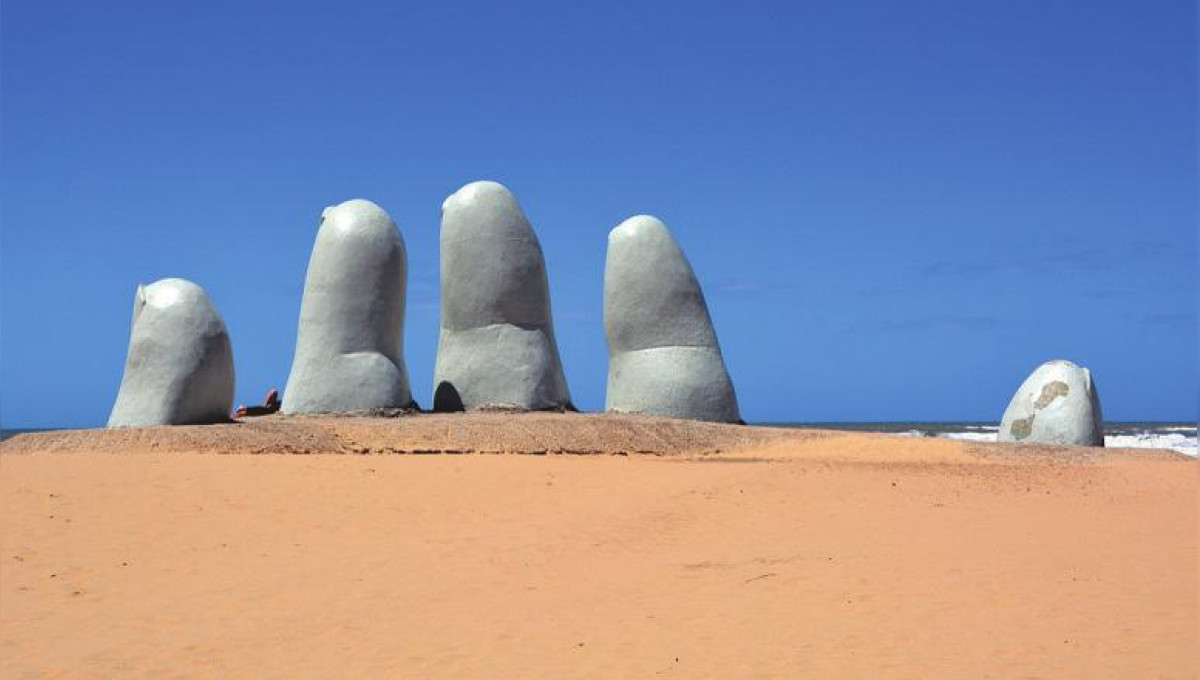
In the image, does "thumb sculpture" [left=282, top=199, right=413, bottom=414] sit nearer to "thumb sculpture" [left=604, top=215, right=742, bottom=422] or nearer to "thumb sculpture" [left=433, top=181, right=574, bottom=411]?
"thumb sculpture" [left=433, top=181, right=574, bottom=411]

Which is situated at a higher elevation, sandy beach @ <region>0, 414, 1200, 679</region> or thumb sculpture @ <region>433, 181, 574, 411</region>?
thumb sculpture @ <region>433, 181, 574, 411</region>

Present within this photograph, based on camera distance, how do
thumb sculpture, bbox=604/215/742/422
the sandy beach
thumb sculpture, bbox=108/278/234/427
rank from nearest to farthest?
the sandy beach < thumb sculpture, bbox=108/278/234/427 < thumb sculpture, bbox=604/215/742/422

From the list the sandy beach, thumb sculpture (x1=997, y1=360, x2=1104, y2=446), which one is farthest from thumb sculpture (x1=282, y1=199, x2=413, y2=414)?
thumb sculpture (x1=997, y1=360, x2=1104, y2=446)

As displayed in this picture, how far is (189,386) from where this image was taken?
576 inches

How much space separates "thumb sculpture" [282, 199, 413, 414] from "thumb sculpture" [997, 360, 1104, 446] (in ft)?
29.8

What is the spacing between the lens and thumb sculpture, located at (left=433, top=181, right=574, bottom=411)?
664 inches

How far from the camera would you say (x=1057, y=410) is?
16219 mm

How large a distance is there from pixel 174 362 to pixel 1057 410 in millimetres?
12254

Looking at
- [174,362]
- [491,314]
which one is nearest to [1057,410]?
[491,314]

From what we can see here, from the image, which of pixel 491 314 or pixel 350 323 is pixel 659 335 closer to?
pixel 491 314

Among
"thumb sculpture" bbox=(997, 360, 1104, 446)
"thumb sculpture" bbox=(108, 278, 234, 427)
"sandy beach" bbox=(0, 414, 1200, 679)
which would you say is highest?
"thumb sculpture" bbox=(108, 278, 234, 427)

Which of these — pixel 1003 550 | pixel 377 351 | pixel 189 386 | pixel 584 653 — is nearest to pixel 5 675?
pixel 584 653

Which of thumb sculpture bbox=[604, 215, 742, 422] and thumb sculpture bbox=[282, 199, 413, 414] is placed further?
thumb sculpture bbox=[604, 215, 742, 422]

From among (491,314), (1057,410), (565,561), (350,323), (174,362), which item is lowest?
(565,561)
